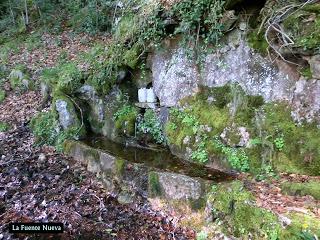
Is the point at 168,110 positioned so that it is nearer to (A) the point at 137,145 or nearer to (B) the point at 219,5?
(A) the point at 137,145

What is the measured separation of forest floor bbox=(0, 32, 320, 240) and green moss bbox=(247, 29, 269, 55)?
7.48ft

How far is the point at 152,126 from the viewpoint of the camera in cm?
730

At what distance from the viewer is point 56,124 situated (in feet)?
27.0

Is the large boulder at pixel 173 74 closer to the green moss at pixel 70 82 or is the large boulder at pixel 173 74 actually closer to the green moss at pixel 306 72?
the green moss at pixel 306 72

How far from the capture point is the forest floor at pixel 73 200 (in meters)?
4.98

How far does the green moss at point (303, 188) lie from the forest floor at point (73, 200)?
0.07m

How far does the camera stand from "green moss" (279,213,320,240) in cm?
380

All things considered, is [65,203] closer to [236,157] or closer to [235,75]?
[236,157]

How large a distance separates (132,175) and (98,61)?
3.81 metres

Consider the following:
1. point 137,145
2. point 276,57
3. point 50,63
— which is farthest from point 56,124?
point 276,57

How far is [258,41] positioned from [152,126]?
2.95 metres

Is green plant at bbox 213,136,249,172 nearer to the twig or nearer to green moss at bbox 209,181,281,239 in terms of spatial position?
green moss at bbox 209,181,281,239

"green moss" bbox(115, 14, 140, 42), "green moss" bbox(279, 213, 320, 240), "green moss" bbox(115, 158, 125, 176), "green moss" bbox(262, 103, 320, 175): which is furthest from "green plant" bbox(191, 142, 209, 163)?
"green moss" bbox(115, 14, 140, 42)

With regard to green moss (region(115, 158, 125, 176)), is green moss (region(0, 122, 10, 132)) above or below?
above
